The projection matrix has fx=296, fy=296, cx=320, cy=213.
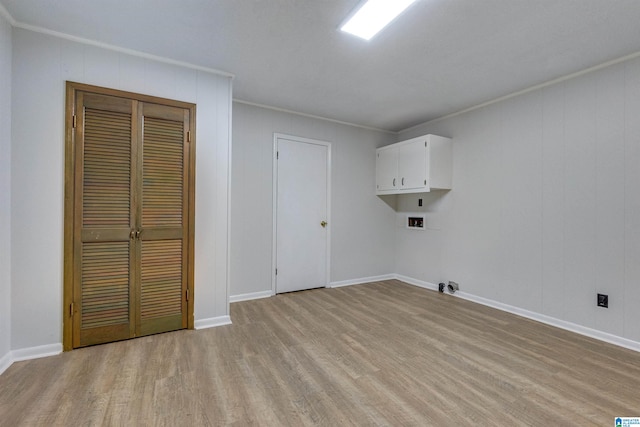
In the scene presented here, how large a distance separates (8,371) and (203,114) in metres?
2.41

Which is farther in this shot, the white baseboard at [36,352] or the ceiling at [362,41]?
the white baseboard at [36,352]

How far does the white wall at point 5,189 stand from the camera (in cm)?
205

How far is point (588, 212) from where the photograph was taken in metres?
2.77

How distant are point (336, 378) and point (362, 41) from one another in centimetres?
254

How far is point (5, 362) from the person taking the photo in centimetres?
208

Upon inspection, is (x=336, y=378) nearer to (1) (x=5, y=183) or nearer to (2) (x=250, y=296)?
(2) (x=250, y=296)

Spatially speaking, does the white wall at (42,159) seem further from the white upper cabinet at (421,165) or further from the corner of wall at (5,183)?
the white upper cabinet at (421,165)

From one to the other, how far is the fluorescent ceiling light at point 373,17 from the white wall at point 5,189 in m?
2.40

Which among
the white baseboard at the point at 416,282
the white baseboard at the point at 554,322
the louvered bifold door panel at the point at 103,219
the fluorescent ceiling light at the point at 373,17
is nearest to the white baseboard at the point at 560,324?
the white baseboard at the point at 554,322

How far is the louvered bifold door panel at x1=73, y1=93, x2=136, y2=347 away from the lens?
7.79ft

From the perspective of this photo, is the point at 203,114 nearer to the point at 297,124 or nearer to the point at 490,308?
the point at 297,124

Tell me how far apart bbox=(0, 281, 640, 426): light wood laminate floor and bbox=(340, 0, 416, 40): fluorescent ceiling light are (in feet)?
8.18

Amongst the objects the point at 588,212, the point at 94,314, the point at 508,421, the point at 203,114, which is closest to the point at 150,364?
the point at 94,314

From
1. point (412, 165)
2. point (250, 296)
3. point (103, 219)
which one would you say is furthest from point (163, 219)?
point (412, 165)
